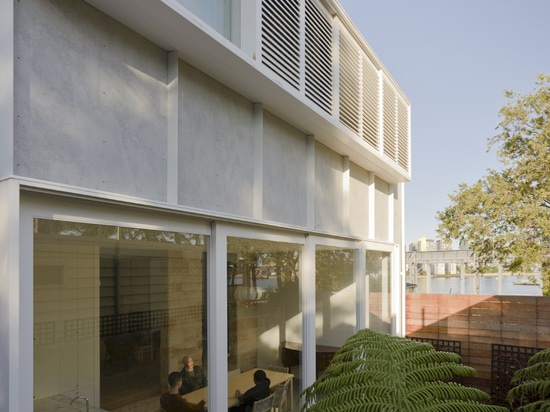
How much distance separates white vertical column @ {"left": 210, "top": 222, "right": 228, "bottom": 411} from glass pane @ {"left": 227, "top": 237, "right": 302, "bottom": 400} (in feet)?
0.32

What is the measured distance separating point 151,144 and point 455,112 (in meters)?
16.2

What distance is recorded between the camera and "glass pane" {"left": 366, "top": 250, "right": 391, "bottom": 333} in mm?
5977

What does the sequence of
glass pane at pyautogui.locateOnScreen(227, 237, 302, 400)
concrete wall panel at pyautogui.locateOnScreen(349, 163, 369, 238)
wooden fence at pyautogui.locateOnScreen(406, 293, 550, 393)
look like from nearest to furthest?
glass pane at pyautogui.locateOnScreen(227, 237, 302, 400), concrete wall panel at pyautogui.locateOnScreen(349, 163, 369, 238), wooden fence at pyautogui.locateOnScreen(406, 293, 550, 393)

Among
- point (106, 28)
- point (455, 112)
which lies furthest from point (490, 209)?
point (106, 28)

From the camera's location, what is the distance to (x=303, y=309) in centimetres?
417

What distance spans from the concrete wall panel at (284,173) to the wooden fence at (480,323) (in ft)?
13.8

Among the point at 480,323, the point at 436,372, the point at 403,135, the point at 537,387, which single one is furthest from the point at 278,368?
the point at 480,323

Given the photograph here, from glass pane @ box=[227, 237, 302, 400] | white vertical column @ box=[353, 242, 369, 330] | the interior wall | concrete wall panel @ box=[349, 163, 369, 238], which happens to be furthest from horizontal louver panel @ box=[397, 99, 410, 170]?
the interior wall

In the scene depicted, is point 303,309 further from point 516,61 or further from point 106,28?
point 516,61

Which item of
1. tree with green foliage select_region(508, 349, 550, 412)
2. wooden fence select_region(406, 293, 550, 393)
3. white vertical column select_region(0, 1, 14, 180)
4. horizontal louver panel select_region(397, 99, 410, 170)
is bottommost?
wooden fence select_region(406, 293, 550, 393)

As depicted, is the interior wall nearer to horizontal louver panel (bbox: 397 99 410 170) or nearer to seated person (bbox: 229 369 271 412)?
seated person (bbox: 229 369 271 412)

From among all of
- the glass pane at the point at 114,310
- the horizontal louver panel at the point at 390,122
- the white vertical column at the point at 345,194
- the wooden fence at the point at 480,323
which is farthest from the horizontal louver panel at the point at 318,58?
the wooden fence at the point at 480,323

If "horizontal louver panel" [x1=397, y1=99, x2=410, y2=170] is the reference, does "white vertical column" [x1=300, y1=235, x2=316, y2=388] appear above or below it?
below

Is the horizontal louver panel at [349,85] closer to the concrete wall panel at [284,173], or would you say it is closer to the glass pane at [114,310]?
the concrete wall panel at [284,173]
